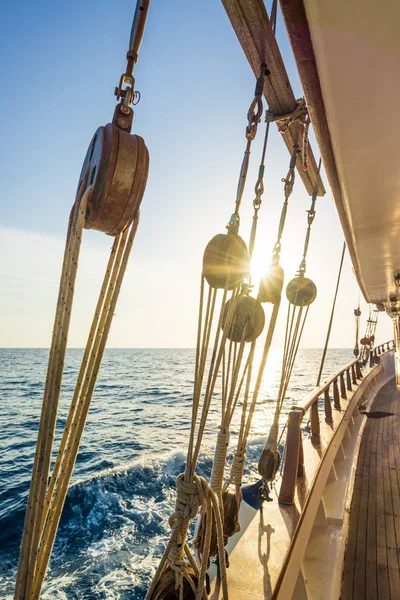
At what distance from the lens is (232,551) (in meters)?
1.67

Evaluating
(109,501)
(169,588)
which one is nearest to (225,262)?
(169,588)

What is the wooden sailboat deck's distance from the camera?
2207 millimetres

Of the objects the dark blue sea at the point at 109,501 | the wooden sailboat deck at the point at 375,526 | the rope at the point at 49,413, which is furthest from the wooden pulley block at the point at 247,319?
the dark blue sea at the point at 109,501

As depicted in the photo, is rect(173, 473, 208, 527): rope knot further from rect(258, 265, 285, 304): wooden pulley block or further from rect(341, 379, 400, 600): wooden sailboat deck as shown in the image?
rect(341, 379, 400, 600): wooden sailboat deck

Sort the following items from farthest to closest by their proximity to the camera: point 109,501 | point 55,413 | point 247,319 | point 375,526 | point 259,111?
point 109,501, point 375,526, point 247,319, point 259,111, point 55,413

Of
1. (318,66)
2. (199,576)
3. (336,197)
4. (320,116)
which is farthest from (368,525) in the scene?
(318,66)

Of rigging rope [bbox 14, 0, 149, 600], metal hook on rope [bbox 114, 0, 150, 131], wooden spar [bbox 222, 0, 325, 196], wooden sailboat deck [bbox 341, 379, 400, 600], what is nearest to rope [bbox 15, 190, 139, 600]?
Answer: rigging rope [bbox 14, 0, 149, 600]

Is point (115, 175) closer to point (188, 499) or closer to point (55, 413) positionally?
point (55, 413)

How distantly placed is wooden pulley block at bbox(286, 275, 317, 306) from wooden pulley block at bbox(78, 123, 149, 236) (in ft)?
5.51

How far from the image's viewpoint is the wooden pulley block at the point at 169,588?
1.05m

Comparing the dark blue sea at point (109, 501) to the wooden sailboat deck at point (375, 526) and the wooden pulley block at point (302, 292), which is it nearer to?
the wooden sailboat deck at point (375, 526)

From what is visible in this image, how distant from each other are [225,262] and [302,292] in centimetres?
136

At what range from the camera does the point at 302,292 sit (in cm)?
236

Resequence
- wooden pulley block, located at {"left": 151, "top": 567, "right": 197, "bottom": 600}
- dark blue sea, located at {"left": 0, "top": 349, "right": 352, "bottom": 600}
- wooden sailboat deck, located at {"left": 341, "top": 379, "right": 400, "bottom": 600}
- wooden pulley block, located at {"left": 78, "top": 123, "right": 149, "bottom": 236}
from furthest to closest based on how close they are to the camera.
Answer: dark blue sea, located at {"left": 0, "top": 349, "right": 352, "bottom": 600}, wooden sailboat deck, located at {"left": 341, "top": 379, "right": 400, "bottom": 600}, wooden pulley block, located at {"left": 151, "top": 567, "right": 197, "bottom": 600}, wooden pulley block, located at {"left": 78, "top": 123, "right": 149, "bottom": 236}
